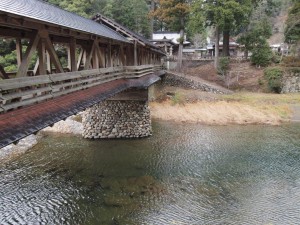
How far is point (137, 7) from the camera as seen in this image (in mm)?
47406

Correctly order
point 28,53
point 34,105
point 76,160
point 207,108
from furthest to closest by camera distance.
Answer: point 207,108
point 76,160
point 34,105
point 28,53

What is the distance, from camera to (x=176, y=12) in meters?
41.2

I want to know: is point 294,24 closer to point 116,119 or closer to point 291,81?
point 291,81

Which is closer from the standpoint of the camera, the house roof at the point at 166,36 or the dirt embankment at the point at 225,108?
the dirt embankment at the point at 225,108

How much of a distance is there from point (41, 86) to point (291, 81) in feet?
104

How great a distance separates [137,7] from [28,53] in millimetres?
42144

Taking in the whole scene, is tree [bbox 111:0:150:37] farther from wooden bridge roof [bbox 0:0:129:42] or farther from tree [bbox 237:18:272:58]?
wooden bridge roof [bbox 0:0:129:42]

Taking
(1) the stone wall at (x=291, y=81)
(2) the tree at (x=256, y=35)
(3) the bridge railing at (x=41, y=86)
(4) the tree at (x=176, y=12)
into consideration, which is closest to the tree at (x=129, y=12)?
(4) the tree at (x=176, y=12)

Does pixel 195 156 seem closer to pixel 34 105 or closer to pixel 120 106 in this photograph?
pixel 120 106

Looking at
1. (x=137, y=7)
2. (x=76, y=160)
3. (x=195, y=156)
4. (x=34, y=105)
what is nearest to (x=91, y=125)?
(x=76, y=160)

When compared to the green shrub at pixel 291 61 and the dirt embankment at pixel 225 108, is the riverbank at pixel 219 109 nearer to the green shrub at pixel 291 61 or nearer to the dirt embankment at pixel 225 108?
the dirt embankment at pixel 225 108

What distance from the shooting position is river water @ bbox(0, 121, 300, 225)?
427 inches

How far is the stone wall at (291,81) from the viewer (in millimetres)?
34844

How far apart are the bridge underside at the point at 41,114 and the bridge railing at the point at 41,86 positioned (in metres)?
0.19
